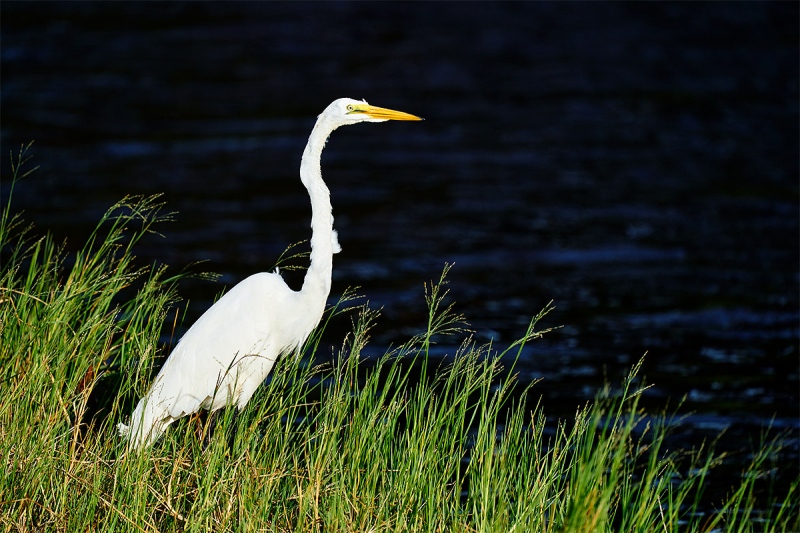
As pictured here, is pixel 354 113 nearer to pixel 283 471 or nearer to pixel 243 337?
pixel 243 337

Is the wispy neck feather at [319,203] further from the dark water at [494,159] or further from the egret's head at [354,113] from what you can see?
the dark water at [494,159]

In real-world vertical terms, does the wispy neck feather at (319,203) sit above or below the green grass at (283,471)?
above

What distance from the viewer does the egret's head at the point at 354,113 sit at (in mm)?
Answer: 4480

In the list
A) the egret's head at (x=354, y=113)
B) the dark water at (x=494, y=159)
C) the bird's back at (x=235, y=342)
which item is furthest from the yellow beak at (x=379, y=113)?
the dark water at (x=494, y=159)

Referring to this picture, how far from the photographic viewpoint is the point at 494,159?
12.9 metres

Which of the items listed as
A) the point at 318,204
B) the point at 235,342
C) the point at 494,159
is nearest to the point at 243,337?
the point at 235,342

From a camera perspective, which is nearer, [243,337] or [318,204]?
[318,204]

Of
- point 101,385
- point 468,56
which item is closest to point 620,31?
point 468,56

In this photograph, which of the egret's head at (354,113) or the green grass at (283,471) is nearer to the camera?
the green grass at (283,471)

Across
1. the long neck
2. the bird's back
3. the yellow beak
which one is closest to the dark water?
the bird's back

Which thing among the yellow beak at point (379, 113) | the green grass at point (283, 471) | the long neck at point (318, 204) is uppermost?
the yellow beak at point (379, 113)

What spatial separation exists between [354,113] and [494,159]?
8451 millimetres

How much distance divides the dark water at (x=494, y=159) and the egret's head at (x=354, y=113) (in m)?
2.83

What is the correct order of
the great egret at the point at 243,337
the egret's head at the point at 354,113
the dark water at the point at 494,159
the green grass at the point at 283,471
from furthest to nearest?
the dark water at the point at 494,159 → the great egret at the point at 243,337 → the egret's head at the point at 354,113 → the green grass at the point at 283,471
